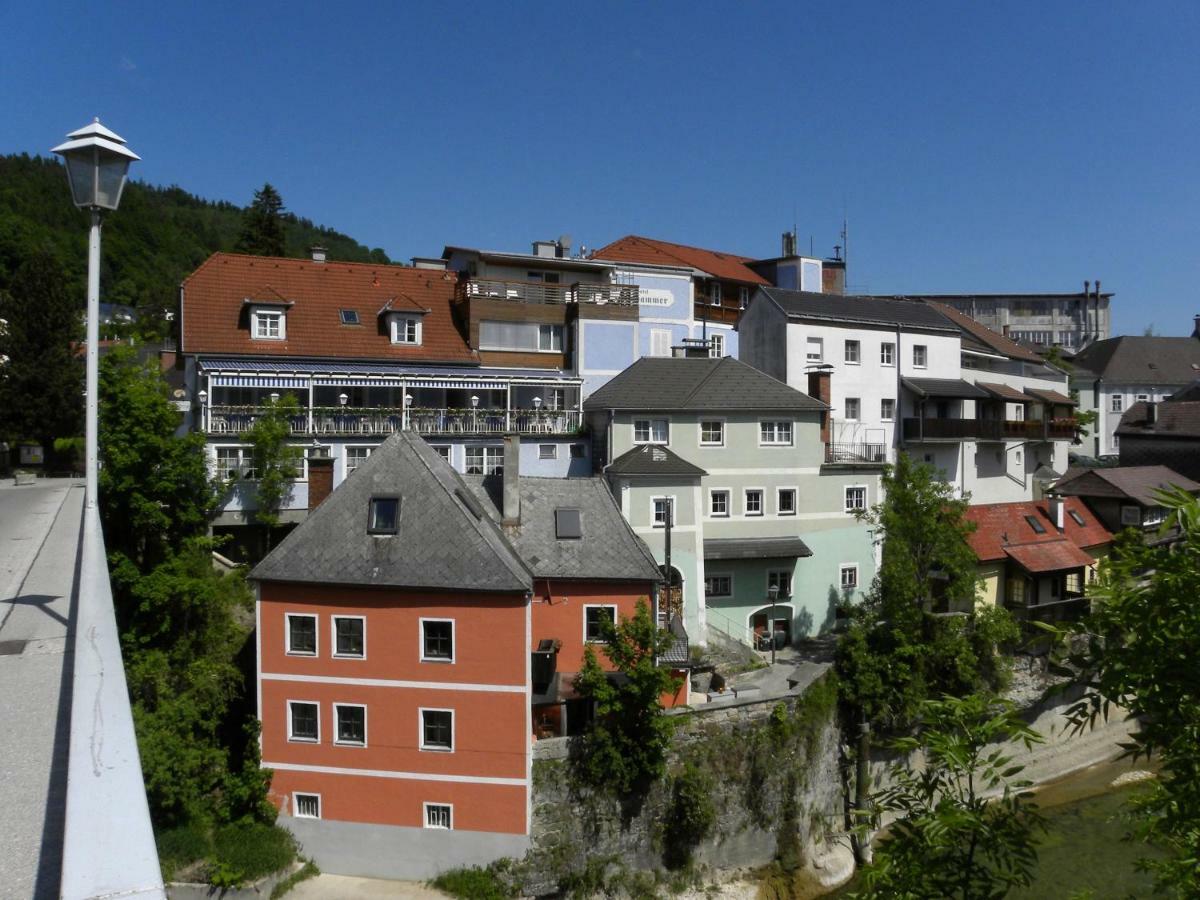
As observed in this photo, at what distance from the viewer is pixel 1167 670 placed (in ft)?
21.8

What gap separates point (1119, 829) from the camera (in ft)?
100

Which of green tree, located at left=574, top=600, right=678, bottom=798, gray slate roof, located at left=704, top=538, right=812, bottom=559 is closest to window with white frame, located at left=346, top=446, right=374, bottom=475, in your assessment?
gray slate roof, located at left=704, top=538, right=812, bottom=559

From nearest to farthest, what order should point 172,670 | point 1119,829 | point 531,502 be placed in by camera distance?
point 172,670, point 531,502, point 1119,829

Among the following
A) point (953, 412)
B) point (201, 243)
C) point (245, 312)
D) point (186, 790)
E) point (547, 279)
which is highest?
point (201, 243)

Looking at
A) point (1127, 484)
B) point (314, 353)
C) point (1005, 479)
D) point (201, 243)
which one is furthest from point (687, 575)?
point (201, 243)

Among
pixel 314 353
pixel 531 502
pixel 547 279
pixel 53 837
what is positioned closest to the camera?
pixel 53 837

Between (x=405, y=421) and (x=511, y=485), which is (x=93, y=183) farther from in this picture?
(x=405, y=421)

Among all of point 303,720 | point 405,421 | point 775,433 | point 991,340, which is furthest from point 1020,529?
point 303,720

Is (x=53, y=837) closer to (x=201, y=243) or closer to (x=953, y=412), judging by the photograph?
(x=953, y=412)

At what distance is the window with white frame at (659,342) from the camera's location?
43.4 m

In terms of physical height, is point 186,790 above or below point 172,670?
below

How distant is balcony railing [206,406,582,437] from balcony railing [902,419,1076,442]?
15.5 meters

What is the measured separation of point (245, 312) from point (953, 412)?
101 feet

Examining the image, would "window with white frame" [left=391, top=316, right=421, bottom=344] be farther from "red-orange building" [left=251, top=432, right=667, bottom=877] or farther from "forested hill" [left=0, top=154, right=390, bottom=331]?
"forested hill" [left=0, top=154, right=390, bottom=331]
